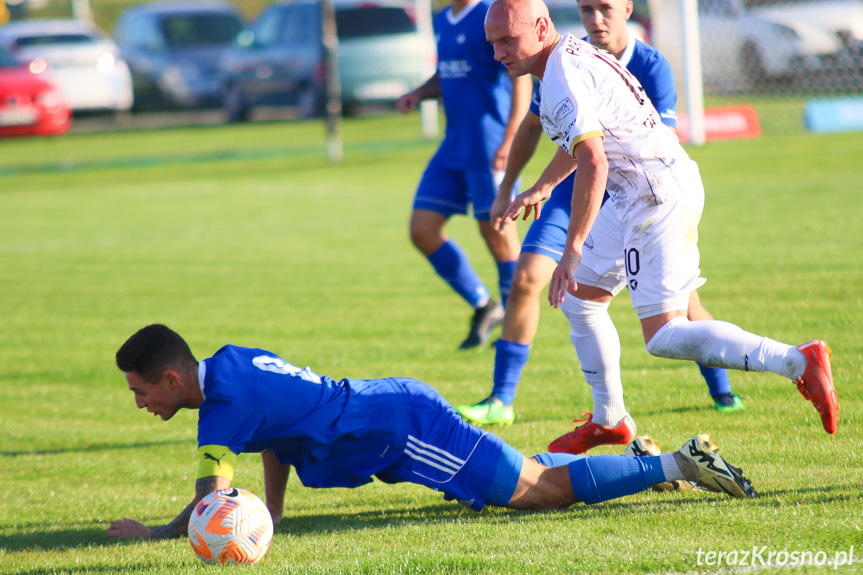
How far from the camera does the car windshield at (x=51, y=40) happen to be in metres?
26.1

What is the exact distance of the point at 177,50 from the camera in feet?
89.7

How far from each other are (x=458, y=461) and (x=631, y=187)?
1.24 metres

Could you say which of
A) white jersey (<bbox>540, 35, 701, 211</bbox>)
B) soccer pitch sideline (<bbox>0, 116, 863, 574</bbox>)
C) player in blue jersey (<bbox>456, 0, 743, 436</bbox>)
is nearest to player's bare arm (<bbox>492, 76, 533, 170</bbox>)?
player in blue jersey (<bbox>456, 0, 743, 436</bbox>)

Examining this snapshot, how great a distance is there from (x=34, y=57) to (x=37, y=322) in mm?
17784

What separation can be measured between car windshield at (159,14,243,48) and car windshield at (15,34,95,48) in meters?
2.08

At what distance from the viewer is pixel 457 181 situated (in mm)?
6867

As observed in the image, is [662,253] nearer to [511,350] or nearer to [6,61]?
[511,350]

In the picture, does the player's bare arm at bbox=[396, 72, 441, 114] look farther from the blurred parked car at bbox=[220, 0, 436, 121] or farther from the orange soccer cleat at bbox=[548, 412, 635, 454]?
the blurred parked car at bbox=[220, 0, 436, 121]

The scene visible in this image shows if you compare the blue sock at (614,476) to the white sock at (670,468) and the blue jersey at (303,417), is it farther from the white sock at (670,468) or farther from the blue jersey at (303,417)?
the blue jersey at (303,417)

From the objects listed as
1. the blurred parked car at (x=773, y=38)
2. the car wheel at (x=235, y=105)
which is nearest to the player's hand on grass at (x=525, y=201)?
the blurred parked car at (x=773, y=38)

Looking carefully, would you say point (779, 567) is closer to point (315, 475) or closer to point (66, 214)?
point (315, 475)

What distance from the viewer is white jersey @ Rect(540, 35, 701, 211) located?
Answer: 375 cm

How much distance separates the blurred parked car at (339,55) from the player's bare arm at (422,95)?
15515mm

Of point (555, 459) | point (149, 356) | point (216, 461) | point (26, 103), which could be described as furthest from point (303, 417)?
point (26, 103)
